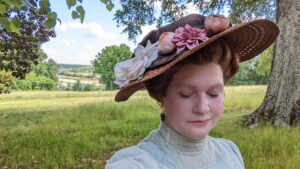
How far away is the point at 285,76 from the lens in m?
7.47

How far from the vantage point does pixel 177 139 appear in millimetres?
1476

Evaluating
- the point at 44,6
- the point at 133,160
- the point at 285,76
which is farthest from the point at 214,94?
the point at 285,76

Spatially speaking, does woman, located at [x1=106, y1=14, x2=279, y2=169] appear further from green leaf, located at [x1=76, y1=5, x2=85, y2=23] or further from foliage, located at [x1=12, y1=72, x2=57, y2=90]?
foliage, located at [x1=12, y1=72, x2=57, y2=90]

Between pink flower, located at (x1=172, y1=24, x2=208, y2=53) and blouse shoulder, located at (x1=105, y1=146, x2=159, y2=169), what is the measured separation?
338 mm

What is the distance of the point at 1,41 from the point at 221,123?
610 centimetres

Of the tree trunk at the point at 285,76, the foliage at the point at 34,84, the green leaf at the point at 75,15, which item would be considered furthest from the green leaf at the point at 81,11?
the foliage at the point at 34,84

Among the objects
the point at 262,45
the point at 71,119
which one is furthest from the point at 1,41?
the point at 262,45

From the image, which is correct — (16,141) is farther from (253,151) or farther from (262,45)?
(262,45)

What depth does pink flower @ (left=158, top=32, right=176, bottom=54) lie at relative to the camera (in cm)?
144

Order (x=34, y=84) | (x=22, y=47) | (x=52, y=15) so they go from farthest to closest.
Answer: (x=34, y=84), (x=22, y=47), (x=52, y=15)

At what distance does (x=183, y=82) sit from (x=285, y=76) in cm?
637

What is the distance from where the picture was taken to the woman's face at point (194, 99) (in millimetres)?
1449

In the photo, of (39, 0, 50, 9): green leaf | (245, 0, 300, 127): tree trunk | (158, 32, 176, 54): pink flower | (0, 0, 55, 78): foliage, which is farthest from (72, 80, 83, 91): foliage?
(158, 32, 176, 54): pink flower

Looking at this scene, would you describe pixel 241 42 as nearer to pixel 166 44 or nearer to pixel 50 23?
pixel 166 44
